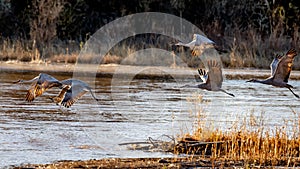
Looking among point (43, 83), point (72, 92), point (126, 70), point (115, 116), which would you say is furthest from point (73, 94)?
point (126, 70)

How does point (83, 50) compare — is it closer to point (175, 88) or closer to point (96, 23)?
point (96, 23)

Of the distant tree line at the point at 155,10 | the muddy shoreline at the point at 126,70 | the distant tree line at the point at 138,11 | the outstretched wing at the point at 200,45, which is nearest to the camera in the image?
the outstretched wing at the point at 200,45

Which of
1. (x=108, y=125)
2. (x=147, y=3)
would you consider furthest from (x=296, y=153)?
(x=147, y=3)

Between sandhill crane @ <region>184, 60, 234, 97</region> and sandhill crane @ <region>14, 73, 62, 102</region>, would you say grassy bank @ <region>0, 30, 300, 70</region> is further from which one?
sandhill crane @ <region>14, 73, 62, 102</region>

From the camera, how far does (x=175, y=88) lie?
2111 centimetres

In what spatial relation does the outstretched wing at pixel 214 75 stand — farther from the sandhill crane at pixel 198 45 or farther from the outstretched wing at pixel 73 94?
the outstretched wing at pixel 73 94

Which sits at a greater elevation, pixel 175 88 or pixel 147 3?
pixel 147 3

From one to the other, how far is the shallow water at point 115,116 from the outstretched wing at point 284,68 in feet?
2.97

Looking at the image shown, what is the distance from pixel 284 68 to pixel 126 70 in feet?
47.2

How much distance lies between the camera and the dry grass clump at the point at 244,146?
10320 mm

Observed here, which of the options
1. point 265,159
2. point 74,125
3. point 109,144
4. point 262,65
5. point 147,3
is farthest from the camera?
point 147,3

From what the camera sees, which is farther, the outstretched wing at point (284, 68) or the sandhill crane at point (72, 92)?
the sandhill crane at point (72, 92)

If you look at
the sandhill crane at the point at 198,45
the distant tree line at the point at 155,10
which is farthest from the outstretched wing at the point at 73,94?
the distant tree line at the point at 155,10

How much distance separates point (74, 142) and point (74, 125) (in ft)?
5.84
